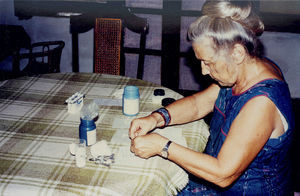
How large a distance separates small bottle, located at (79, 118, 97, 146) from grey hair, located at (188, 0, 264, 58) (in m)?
0.65

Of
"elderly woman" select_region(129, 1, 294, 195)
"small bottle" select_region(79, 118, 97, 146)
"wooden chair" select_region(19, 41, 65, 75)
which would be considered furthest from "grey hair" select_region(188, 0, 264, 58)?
"wooden chair" select_region(19, 41, 65, 75)

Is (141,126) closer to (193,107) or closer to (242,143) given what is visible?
(193,107)

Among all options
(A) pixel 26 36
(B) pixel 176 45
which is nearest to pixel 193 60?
(B) pixel 176 45

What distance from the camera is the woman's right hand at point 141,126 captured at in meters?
1.63

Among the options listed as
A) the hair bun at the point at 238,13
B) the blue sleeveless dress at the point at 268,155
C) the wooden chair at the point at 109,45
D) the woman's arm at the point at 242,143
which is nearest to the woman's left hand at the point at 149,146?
the woman's arm at the point at 242,143

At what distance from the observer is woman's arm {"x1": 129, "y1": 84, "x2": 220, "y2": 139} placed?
1.66m

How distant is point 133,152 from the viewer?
1.53m

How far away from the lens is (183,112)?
1.83 metres

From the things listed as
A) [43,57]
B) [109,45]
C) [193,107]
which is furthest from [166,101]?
[43,57]

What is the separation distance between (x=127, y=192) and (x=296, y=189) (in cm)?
194

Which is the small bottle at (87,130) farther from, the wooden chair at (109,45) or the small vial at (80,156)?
the wooden chair at (109,45)

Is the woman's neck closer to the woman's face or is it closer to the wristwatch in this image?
the woman's face

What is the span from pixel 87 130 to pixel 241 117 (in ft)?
2.28

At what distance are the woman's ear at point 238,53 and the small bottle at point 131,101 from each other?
61 cm
